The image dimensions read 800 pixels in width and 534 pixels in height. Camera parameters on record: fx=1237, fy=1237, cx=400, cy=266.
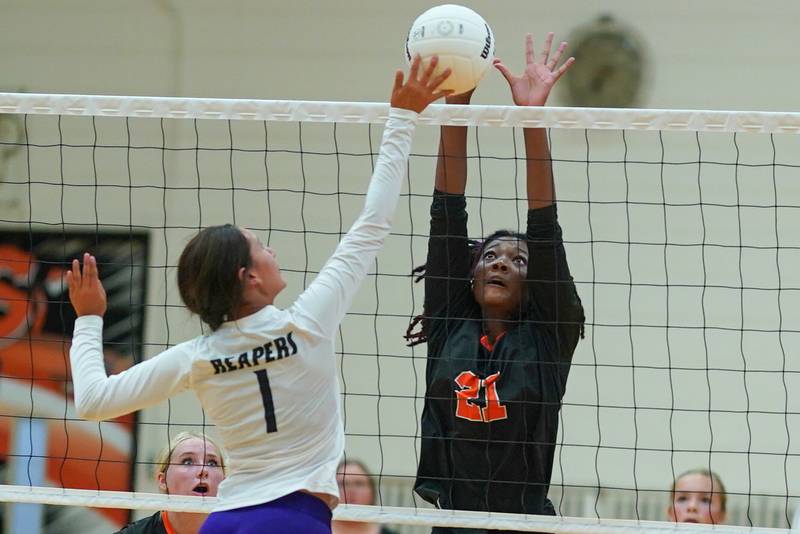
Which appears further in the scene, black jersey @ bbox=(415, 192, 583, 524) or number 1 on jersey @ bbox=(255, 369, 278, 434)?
black jersey @ bbox=(415, 192, 583, 524)

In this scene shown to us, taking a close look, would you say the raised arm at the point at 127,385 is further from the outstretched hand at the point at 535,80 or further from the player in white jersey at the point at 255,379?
the outstretched hand at the point at 535,80

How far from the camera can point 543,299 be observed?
13.0 feet

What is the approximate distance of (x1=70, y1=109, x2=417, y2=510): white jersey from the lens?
2881 millimetres

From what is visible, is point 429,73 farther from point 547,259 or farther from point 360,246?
point 547,259

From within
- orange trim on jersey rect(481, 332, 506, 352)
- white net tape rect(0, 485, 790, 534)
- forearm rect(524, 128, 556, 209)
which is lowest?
white net tape rect(0, 485, 790, 534)

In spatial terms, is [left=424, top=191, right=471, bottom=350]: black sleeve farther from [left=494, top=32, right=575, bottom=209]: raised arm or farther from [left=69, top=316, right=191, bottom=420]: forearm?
[left=69, top=316, right=191, bottom=420]: forearm

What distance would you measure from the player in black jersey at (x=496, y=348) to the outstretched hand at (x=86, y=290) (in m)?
1.22

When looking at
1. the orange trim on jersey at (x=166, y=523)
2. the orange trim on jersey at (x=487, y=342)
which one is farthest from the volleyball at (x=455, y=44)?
the orange trim on jersey at (x=166, y=523)

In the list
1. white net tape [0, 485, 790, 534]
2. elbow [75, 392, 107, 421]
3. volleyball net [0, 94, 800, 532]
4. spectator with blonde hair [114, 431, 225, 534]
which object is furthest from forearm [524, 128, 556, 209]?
volleyball net [0, 94, 800, 532]

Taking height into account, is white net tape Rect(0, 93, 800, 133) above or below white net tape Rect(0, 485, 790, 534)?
above

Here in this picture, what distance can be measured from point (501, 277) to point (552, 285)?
→ 0.18 metres

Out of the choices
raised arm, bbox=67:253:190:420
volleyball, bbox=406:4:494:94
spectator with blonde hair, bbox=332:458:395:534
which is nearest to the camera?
raised arm, bbox=67:253:190:420

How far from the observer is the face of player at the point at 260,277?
2938 millimetres

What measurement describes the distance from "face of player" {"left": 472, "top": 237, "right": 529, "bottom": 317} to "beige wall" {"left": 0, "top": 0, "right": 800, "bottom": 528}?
3194mm
